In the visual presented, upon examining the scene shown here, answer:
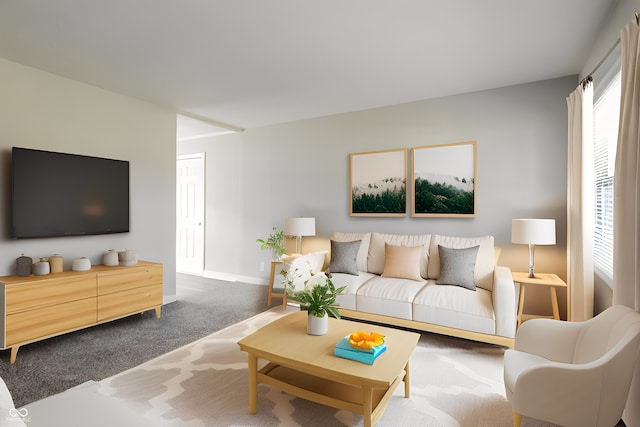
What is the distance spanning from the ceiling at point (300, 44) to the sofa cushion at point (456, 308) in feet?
7.12

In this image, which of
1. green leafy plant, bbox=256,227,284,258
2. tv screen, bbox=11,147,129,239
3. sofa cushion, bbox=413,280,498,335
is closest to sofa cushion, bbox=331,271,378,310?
sofa cushion, bbox=413,280,498,335

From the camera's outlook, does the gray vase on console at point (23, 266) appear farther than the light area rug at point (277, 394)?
Yes

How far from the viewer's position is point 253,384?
6.89 ft

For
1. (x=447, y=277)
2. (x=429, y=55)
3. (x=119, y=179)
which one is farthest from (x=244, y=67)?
(x=447, y=277)

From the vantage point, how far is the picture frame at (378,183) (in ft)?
14.2

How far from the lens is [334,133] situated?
15.9 ft

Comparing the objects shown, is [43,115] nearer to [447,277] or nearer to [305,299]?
[305,299]

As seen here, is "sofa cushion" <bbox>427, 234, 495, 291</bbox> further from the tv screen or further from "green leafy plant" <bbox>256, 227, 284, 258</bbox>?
the tv screen

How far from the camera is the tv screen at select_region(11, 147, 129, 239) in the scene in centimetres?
310

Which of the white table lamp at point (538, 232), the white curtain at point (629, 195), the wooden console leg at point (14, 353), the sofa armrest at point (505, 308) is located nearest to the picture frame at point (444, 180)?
the white table lamp at point (538, 232)

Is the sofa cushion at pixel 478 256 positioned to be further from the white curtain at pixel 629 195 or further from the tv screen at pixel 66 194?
the tv screen at pixel 66 194

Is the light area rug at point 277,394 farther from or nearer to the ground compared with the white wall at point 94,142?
nearer to the ground

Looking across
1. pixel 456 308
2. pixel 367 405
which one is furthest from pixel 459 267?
pixel 367 405

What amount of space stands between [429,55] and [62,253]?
4096 mm
